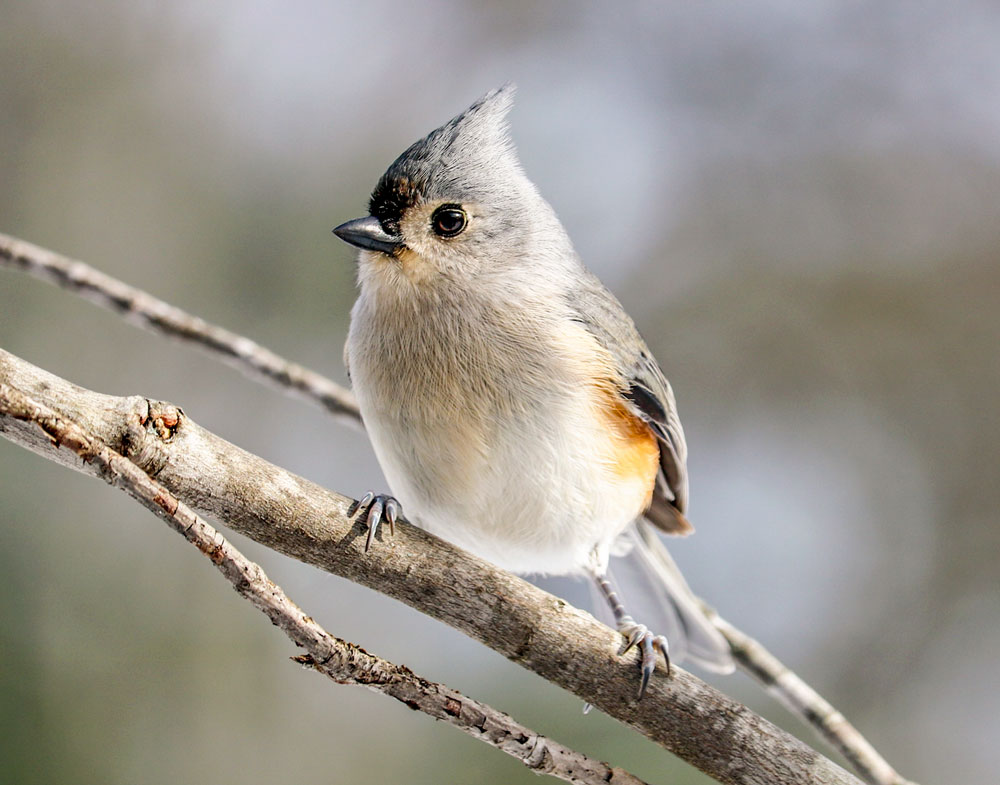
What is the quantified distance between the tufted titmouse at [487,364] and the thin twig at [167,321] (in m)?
0.15

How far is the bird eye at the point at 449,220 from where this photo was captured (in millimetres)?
1212

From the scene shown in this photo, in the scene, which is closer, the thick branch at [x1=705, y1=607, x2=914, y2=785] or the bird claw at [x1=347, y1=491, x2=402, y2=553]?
the bird claw at [x1=347, y1=491, x2=402, y2=553]

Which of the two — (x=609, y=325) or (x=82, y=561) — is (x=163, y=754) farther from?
(x=609, y=325)

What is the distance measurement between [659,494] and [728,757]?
0.55 metres

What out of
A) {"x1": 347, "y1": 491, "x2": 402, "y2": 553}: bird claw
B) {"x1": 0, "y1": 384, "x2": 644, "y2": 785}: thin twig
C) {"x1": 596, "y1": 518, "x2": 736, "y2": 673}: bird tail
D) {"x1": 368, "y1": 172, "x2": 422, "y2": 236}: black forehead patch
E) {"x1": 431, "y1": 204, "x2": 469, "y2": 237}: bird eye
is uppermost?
{"x1": 431, "y1": 204, "x2": 469, "y2": 237}: bird eye

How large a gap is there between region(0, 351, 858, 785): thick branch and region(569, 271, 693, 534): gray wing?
1.35 feet

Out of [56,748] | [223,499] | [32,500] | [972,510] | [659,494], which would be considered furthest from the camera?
[972,510]

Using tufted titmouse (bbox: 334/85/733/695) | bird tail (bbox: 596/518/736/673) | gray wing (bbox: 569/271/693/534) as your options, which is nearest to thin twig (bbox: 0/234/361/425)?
tufted titmouse (bbox: 334/85/733/695)

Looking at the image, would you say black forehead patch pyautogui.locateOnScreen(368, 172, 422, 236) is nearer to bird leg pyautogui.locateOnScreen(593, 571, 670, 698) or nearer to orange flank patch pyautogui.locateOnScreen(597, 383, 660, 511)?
orange flank patch pyautogui.locateOnScreen(597, 383, 660, 511)

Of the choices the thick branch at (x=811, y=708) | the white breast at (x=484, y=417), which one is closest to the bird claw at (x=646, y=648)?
the white breast at (x=484, y=417)

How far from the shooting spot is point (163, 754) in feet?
5.89

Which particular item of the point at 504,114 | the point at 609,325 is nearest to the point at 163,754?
the point at 609,325

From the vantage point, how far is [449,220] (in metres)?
1.23

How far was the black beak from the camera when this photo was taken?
3.75 feet
